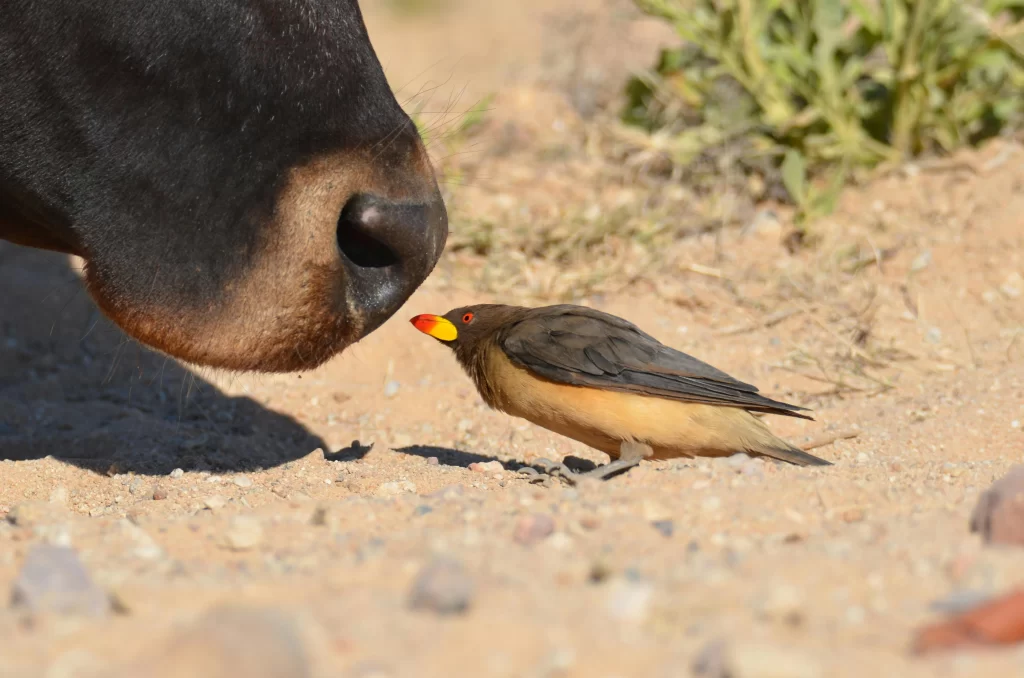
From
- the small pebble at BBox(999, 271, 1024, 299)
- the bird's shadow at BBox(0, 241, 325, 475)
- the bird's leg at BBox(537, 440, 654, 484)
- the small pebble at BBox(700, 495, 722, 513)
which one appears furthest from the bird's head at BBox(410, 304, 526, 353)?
the small pebble at BBox(999, 271, 1024, 299)

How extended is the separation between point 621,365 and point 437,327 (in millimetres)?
625

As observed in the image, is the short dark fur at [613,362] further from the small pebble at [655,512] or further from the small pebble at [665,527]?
the small pebble at [665,527]

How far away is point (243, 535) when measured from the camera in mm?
2324

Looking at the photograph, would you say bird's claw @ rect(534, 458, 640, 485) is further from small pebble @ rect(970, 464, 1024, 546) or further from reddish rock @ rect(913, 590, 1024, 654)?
reddish rock @ rect(913, 590, 1024, 654)

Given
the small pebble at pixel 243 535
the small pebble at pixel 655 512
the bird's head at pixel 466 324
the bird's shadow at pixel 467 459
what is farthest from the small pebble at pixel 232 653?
the bird's head at pixel 466 324

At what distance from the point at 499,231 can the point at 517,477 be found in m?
2.14

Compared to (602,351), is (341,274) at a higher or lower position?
higher

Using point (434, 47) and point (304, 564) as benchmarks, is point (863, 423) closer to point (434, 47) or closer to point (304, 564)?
point (304, 564)

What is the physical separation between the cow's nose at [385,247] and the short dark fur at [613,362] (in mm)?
577

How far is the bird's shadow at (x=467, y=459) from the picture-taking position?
347cm

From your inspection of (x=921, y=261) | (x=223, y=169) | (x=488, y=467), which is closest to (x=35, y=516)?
(x=223, y=169)

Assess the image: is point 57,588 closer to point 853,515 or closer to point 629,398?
point 853,515

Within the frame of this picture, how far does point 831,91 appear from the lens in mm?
5637

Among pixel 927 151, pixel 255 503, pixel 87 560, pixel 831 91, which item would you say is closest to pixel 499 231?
pixel 831 91
